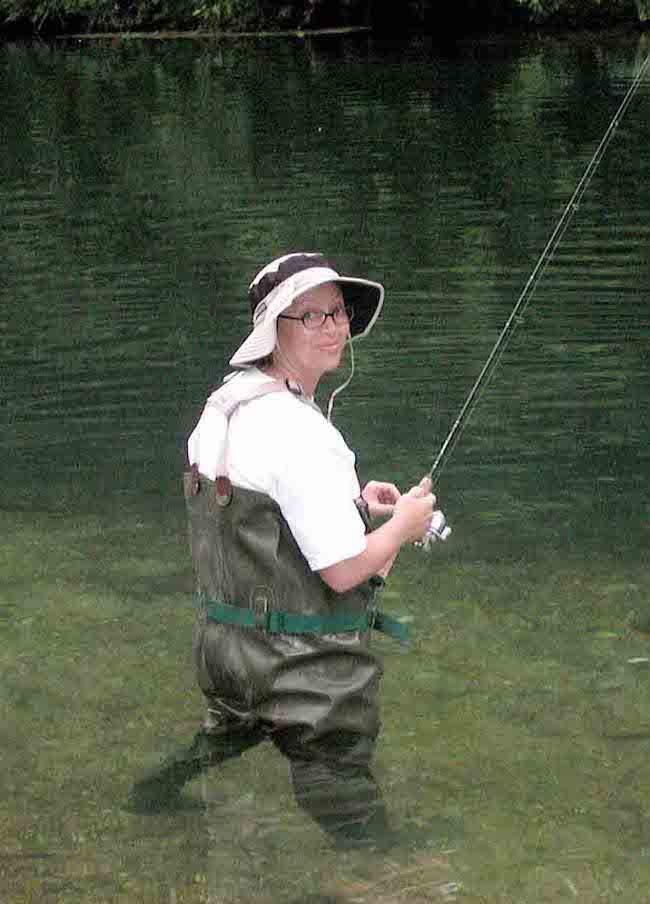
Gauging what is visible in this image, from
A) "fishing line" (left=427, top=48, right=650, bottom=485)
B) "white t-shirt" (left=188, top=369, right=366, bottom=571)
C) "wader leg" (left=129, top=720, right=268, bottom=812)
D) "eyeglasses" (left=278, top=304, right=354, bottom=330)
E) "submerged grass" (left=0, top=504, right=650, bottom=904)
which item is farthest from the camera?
"fishing line" (left=427, top=48, right=650, bottom=485)

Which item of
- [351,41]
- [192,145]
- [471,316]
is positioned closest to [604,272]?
[471,316]

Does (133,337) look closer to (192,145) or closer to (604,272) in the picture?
(604,272)

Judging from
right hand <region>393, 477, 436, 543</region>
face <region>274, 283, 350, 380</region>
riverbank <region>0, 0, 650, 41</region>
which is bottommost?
riverbank <region>0, 0, 650, 41</region>

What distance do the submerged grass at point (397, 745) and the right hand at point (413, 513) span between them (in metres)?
0.87

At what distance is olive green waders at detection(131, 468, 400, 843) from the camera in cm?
431

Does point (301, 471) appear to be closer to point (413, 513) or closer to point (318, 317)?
point (413, 513)

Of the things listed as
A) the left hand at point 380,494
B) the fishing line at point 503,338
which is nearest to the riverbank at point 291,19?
Answer: the fishing line at point 503,338

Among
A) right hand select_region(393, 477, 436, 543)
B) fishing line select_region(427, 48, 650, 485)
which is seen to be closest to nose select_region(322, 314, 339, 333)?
right hand select_region(393, 477, 436, 543)

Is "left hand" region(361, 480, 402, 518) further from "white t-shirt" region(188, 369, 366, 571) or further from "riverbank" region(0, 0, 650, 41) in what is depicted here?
"riverbank" region(0, 0, 650, 41)

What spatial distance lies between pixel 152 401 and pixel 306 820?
17.1ft

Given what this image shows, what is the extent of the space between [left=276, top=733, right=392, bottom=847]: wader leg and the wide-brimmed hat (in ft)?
3.14

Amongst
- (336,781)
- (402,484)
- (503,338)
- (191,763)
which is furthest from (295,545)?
(402,484)

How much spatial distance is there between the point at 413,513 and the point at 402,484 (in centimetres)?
379

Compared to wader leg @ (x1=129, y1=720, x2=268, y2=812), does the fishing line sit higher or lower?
higher
